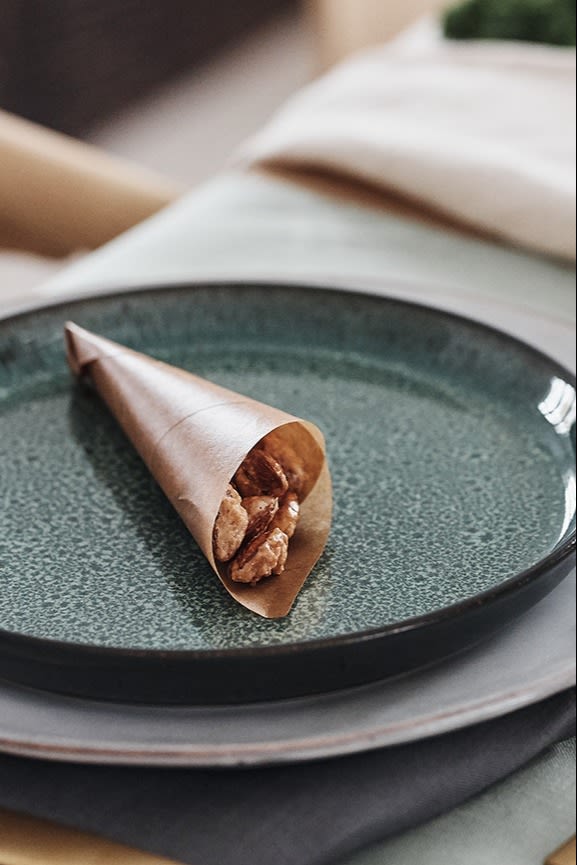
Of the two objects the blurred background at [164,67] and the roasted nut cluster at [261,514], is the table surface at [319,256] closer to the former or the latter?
the roasted nut cluster at [261,514]

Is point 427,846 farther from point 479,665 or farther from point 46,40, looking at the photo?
point 46,40

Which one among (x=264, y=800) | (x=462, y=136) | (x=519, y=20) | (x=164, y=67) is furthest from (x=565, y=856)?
(x=164, y=67)

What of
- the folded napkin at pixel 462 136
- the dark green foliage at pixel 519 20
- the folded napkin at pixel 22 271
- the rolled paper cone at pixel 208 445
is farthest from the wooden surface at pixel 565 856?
the dark green foliage at pixel 519 20

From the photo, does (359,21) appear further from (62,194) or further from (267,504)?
(267,504)

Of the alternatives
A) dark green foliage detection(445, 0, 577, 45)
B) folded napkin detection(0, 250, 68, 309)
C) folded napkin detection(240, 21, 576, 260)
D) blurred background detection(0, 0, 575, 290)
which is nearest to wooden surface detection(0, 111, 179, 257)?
folded napkin detection(0, 250, 68, 309)

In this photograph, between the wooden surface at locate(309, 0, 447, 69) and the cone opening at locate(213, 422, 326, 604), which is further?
the wooden surface at locate(309, 0, 447, 69)

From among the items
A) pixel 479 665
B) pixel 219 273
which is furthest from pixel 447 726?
pixel 219 273

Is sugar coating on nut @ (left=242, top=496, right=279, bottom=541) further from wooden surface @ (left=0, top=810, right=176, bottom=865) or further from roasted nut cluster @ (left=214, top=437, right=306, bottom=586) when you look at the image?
wooden surface @ (left=0, top=810, right=176, bottom=865)
